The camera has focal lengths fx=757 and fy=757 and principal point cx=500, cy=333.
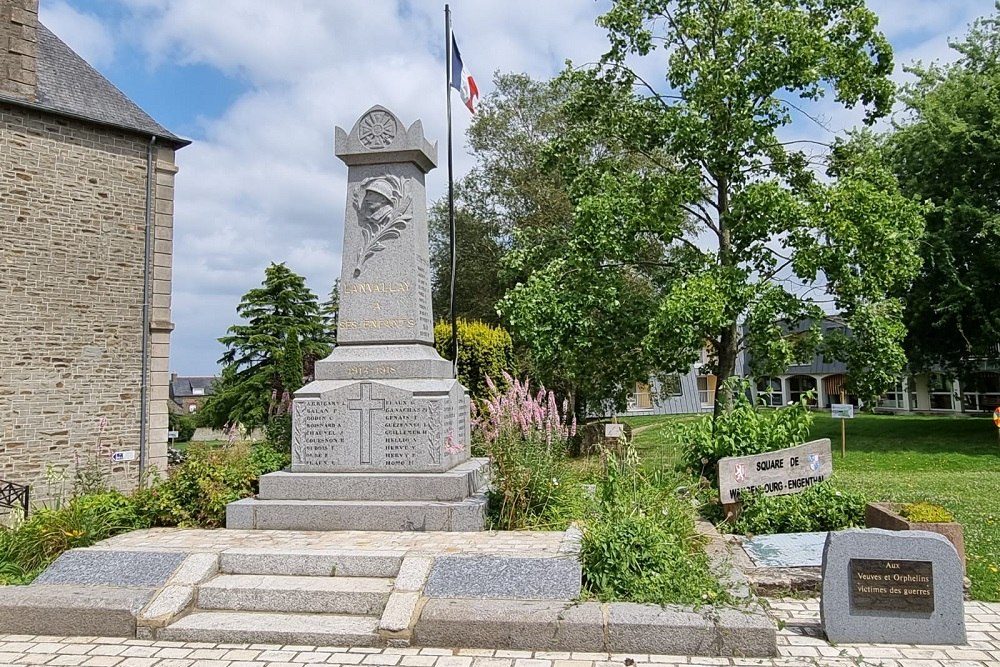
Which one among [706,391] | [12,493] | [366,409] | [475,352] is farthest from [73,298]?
[706,391]

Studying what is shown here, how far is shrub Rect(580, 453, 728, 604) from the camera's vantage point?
17.3ft

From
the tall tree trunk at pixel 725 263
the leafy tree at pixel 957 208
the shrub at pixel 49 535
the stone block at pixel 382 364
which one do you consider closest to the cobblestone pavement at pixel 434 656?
the shrub at pixel 49 535

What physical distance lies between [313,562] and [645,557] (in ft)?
8.35

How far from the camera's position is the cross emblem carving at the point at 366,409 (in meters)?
7.70

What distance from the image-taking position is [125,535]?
6.93 metres

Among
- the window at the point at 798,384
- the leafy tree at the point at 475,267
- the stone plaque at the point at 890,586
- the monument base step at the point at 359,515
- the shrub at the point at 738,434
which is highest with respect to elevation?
the leafy tree at the point at 475,267

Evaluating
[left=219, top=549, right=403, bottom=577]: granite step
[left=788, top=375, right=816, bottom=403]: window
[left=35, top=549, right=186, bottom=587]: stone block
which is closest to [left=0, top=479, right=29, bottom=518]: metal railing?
[left=35, top=549, right=186, bottom=587]: stone block

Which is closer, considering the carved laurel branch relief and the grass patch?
the grass patch

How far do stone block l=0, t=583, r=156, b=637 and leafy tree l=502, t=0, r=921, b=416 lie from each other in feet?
29.5

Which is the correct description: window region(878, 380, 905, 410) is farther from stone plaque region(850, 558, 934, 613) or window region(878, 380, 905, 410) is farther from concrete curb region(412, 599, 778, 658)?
concrete curb region(412, 599, 778, 658)

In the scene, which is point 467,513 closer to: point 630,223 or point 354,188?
point 354,188

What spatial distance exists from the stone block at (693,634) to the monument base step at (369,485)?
2.63 m

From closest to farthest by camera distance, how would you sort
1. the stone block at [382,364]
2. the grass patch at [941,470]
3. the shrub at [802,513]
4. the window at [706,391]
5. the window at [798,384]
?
the shrub at [802,513] < the grass patch at [941,470] < the stone block at [382,364] < the window at [706,391] < the window at [798,384]

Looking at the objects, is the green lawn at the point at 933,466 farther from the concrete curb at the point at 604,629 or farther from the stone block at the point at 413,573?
the stone block at the point at 413,573
